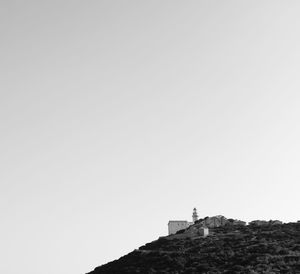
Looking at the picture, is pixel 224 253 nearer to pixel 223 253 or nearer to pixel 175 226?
pixel 223 253

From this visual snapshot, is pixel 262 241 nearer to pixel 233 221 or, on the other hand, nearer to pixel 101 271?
pixel 101 271

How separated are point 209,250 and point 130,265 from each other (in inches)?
360

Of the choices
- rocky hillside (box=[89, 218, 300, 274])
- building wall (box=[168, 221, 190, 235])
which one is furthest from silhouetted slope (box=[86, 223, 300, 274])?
building wall (box=[168, 221, 190, 235])

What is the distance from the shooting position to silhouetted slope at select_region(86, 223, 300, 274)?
1607 inches

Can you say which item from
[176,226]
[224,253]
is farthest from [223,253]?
[176,226]

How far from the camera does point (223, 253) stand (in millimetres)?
46594

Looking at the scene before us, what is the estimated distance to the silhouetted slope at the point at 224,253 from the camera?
4081 centimetres

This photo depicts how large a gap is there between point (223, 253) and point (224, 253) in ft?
0.35

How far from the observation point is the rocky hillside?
40812 millimetres

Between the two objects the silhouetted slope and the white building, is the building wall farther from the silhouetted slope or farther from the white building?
the silhouetted slope

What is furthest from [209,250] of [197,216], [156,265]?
[197,216]

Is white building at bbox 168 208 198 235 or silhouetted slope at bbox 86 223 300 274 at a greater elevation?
white building at bbox 168 208 198 235

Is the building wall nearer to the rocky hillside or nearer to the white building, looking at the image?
the white building

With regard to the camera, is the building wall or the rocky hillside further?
the building wall
